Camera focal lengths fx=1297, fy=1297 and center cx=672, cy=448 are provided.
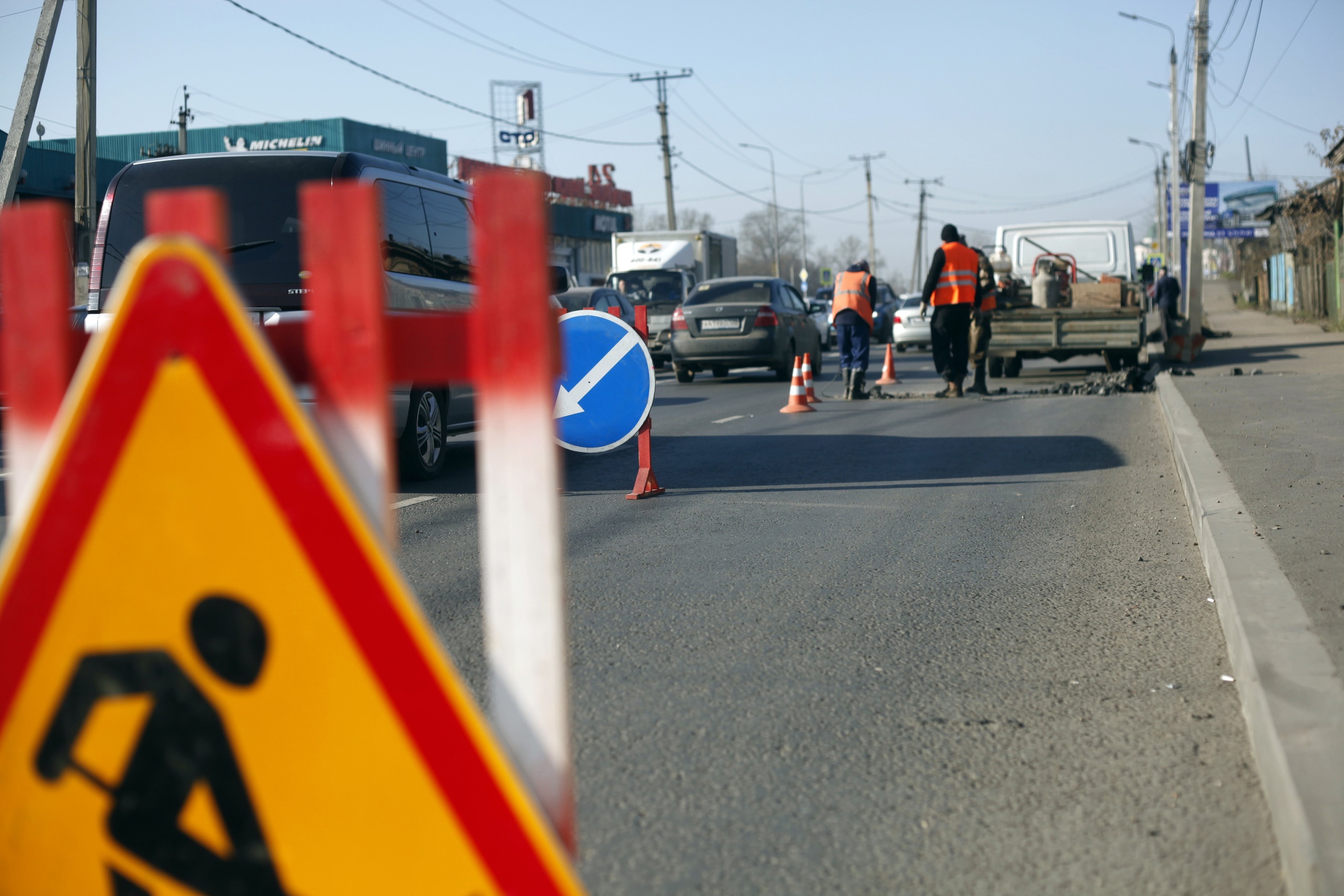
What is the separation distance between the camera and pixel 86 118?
65.3ft

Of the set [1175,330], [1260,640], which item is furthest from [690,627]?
[1175,330]

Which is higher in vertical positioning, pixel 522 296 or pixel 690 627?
pixel 522 296

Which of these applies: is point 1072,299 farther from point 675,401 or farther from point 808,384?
point 675,401

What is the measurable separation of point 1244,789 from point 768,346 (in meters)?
17.3

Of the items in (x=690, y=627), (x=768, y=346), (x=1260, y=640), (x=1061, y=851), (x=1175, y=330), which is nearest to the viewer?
(x=1061, y=851)

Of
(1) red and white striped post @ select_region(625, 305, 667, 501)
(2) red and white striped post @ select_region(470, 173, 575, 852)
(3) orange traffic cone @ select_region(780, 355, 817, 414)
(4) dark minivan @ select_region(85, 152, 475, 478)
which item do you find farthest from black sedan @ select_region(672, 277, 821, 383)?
(2) red and white striped post @ select_region(470, 173, 575, 852)

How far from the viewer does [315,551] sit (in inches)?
61.6

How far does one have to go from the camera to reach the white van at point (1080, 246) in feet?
71.3

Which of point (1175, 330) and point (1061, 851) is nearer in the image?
point (1061, 851)

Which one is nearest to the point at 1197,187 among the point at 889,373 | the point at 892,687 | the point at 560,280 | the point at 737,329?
the point at 889,373

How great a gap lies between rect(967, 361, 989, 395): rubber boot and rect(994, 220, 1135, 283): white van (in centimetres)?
635

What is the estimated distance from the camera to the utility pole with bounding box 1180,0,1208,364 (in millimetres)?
21875

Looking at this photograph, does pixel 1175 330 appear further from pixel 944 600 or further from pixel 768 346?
pixel 944 600

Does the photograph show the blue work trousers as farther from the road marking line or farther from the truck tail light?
the truck tail light
